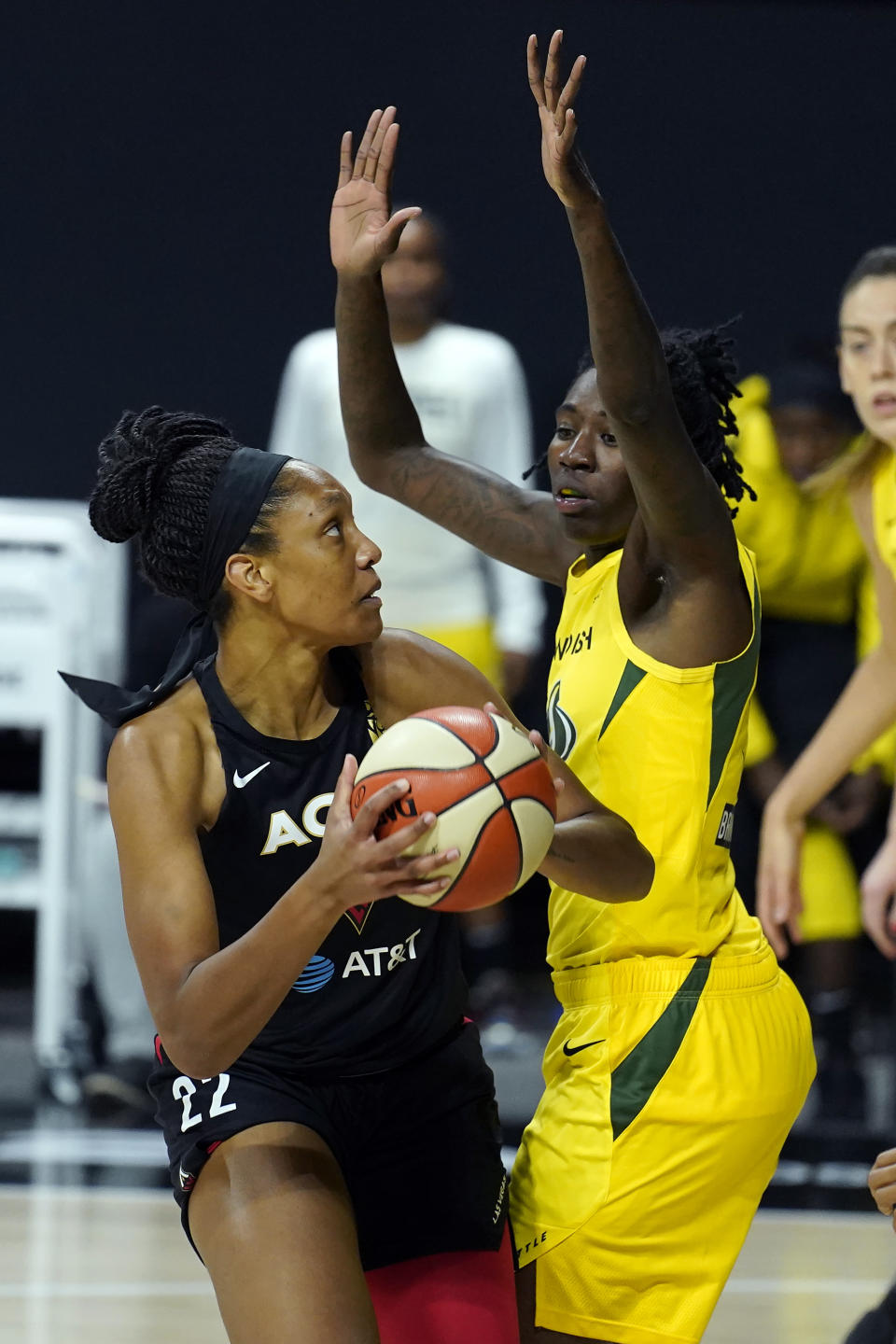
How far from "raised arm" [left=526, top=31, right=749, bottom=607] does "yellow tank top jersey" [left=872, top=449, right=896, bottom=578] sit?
1363 millimetres

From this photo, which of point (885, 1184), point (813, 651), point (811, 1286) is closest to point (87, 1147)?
point (811, 1286)

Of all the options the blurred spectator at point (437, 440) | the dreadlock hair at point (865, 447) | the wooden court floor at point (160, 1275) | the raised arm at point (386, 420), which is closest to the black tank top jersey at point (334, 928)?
the raised arm at point (386, 420)

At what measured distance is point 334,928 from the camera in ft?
8.73

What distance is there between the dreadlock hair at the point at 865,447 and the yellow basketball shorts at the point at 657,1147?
165 cm


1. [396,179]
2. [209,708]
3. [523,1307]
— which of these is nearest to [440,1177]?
[523,1307]

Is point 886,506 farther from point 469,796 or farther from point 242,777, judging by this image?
point 469,796

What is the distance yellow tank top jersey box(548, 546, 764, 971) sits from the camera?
108 inches

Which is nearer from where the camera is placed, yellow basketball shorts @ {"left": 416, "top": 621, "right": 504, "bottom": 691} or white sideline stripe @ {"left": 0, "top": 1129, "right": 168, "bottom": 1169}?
white sideline stripe @ {"left": 0, "top": 1129, "right": 168, "bottom": 1169}

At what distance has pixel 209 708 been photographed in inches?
105

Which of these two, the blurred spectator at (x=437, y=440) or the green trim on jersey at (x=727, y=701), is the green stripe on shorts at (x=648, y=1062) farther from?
the blurred spectator at (x=437, y=440)

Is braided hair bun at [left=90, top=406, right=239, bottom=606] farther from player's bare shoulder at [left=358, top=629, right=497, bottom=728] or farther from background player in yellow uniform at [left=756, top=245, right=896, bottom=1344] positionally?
background player in yellow uniform at [left=756, top=245, right=896, bottom=1344]

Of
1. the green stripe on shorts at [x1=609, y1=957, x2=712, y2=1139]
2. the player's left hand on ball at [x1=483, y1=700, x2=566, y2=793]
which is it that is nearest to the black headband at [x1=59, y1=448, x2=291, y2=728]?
the player's left hand on ball at [x1=483, y1=700, x2=566, y2=793]

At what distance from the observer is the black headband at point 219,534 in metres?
2.61

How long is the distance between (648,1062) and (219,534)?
96 cm
